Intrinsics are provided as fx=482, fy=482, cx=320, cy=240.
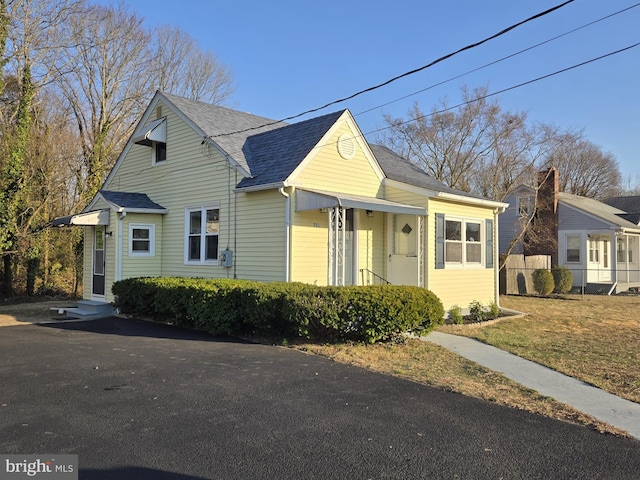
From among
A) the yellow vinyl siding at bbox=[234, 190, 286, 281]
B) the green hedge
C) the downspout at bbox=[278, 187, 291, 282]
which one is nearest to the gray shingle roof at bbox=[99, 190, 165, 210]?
the yellow vinyl siding at bbox=[234, 190, 286, 281]

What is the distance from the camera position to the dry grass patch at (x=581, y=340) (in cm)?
717

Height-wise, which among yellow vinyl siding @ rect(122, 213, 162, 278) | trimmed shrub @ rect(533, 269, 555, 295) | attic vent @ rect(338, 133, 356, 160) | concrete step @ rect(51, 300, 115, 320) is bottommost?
concrete step @ rect(51, 300, 115, 320)

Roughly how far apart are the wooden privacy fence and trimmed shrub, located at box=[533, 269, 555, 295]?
0.19 metres

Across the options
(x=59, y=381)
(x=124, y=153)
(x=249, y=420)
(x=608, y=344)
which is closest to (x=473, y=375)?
(x=249, y=420)

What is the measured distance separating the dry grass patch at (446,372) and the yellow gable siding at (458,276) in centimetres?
363

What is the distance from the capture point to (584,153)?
48.8 metres

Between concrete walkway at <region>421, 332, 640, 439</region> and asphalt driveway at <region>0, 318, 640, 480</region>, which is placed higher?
asphalt driveway at <region>0, 318, 640, 480</region>

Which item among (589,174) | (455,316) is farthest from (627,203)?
(455,316)

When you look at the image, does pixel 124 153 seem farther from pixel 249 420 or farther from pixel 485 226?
pixel 249 420

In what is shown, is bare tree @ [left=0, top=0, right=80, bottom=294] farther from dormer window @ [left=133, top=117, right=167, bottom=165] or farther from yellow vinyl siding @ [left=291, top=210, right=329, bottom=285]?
yellow vinyl siding @ [left=291, top=210, right=329, bottom=285]

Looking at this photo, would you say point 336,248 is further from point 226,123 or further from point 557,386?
point 226,123

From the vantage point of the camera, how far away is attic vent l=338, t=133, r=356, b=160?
12880 millimetres

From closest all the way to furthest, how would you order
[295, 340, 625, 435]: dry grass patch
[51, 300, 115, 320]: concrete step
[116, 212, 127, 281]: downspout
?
[295, 340, 625, 435]: dry grass patch
[51, 300, 115, 320]: concrete step
[116, 212, 127, 281]: downspout

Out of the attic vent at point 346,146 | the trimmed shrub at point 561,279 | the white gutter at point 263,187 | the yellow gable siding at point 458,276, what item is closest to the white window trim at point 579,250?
the trimmed shrub at point 561,279
